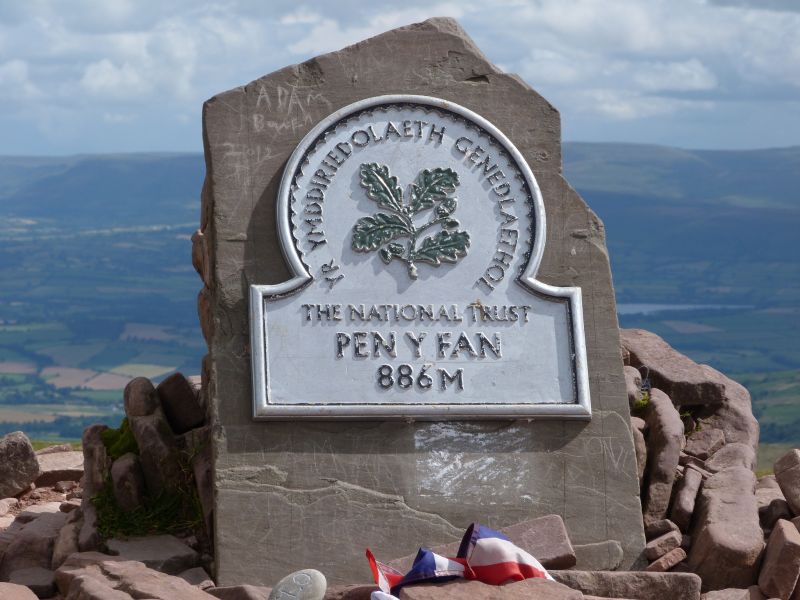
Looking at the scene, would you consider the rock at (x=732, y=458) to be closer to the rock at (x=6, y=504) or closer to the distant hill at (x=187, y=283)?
the rock at (x=6, y=504)

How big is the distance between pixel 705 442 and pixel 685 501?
1.21m

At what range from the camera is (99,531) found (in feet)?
29.9

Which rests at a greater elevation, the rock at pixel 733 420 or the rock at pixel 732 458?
the rock at pixel 733 420

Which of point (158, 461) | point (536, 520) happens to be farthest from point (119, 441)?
point (536, 520)

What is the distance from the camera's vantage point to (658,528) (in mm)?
9000

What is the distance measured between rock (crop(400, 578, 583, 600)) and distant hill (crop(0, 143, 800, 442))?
146ft

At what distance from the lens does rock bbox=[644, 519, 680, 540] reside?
897 centimetres

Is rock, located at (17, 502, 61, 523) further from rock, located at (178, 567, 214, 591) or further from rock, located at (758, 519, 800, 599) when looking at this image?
rock, located at (758, 519, 800, 599)

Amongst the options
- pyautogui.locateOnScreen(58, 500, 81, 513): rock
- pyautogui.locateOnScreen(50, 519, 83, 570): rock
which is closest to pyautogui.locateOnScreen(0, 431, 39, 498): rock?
pyautogui.locateOnScreen(58, 500, 81, 513): rock

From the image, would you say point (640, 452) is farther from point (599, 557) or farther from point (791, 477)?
point (791, 477)

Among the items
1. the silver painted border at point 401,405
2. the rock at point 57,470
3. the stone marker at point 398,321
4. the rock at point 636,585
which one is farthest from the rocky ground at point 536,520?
the silver painted border at point 401,405

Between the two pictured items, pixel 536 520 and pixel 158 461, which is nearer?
pixel 536 520

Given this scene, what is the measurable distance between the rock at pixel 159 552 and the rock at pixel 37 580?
445 millimetres

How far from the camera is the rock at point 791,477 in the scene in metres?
9.04
